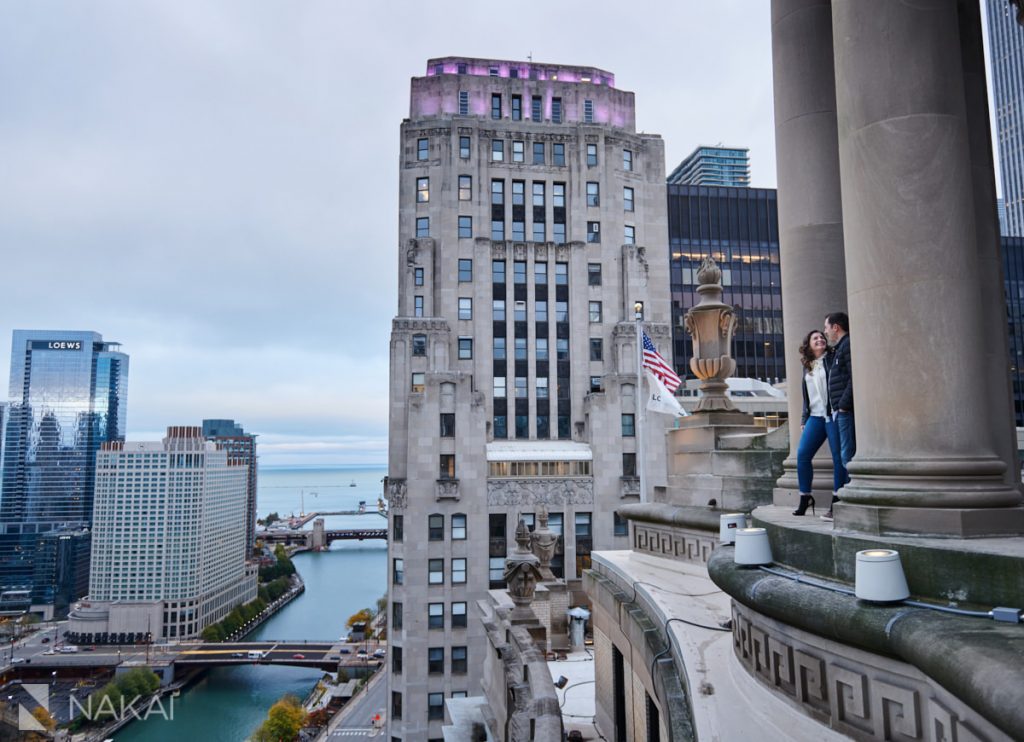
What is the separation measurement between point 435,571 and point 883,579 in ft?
144

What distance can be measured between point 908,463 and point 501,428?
4758 centimetres

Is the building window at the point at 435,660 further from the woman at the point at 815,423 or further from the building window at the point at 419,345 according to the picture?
the woman at the point at 815,423

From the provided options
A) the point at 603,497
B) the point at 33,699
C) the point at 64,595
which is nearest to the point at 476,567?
the point at 603,497

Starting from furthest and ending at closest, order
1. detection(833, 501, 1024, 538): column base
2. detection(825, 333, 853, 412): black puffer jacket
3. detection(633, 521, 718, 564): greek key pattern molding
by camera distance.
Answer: detection(633, 521, 718, 564): greek key pattern molding
detection(825, 333, 853, 412): black puffer jacket
detection(833, 501, 1024, 538): column base

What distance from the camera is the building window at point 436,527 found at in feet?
153

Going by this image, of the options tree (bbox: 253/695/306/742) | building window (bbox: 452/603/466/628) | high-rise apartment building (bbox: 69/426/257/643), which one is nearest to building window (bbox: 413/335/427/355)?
building window (bbox: 452/603/466/628)

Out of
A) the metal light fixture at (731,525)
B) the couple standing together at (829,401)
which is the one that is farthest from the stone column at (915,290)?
the metal light fixture at (731,525)

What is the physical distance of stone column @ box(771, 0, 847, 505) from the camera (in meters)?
9.48

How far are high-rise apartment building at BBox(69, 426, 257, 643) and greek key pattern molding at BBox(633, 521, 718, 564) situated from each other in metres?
154

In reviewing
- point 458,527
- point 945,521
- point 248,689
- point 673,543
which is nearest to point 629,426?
point 458,527

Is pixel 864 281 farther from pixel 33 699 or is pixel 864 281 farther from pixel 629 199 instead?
pixel 33 699

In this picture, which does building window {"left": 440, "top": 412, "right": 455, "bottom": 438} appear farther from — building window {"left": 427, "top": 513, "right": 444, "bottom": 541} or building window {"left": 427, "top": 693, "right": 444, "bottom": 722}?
building window {"left": 427, "top": 693, "right": 444, "bottom": 722}

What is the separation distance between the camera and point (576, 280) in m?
54.9

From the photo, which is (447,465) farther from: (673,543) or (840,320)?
(840,320)
